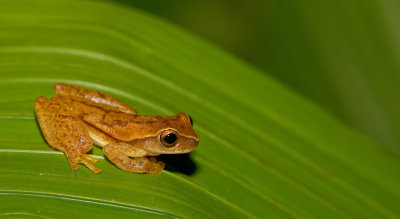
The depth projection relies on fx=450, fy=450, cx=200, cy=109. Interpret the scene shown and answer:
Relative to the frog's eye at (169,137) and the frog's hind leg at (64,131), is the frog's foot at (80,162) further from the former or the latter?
the frog's eye at (169,137)

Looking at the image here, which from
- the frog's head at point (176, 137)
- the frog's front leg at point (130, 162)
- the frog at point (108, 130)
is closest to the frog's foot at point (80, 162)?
the frog at point (108, 130)

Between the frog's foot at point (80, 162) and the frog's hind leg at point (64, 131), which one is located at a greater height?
the frog's hind leg at point (64, 131)

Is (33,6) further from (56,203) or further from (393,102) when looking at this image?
(393,102)

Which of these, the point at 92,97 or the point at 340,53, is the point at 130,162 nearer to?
the point at 92,97

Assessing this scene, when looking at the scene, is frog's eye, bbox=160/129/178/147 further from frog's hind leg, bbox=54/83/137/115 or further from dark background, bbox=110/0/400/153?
dark background, bbox=110/0/400/153

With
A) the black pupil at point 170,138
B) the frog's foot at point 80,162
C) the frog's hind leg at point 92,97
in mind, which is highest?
the frog's hind leg at point 92,97

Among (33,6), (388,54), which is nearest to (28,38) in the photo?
(33,6)

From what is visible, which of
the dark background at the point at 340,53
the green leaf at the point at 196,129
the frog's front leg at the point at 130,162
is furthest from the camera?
the dark background at the point at 340,53

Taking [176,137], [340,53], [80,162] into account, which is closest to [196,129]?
[176,137]
